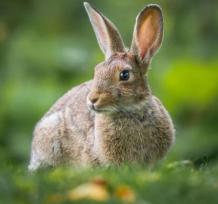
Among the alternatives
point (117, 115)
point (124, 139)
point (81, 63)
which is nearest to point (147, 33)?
point (117, 115)

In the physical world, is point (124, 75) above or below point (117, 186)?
above

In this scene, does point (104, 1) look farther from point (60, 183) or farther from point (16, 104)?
point (60, 183)

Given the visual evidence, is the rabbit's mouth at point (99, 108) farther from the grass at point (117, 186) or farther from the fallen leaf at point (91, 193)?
the fallen leaf at point (91, 193)

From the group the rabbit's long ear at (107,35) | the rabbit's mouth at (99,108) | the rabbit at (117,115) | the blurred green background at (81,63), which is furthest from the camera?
the blurred green background at (81,63)

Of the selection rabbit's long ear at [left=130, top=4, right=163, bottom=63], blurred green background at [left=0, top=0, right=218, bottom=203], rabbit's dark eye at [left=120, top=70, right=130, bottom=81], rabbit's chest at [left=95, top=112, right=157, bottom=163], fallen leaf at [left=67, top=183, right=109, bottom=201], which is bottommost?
fallen leaf at [left=67, top=183, right=109, bottom=201]

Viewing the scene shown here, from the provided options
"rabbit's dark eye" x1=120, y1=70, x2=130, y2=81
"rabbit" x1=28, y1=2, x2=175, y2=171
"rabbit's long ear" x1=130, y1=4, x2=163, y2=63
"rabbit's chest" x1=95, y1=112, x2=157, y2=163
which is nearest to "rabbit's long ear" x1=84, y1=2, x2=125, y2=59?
"rabbit" x1=28, y1=2, x2=175, y2=171

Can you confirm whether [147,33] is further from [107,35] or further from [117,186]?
[117,186]

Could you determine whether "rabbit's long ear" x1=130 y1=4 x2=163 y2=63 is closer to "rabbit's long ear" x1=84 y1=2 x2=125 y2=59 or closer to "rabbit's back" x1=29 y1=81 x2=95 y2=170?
"rabbit's long ear" x1=84 y1=2 x2=125 y2=59

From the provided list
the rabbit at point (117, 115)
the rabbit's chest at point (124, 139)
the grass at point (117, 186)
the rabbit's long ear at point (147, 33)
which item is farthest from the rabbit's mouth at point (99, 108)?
the grass at point (117, 186)
